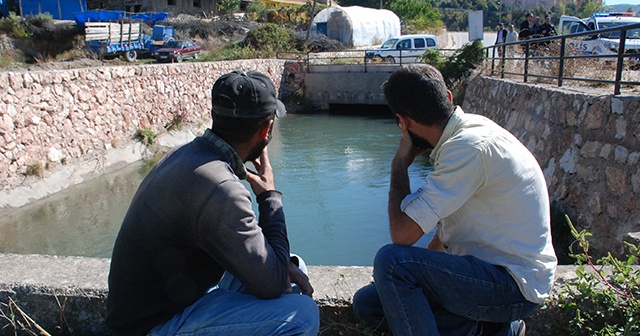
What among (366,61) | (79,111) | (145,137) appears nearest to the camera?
(79,111)

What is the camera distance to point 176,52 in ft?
68.4

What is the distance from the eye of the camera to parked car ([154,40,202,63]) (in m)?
20.8

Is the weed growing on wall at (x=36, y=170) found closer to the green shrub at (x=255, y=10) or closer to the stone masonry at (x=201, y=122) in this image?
the stone masonry at (x=201, y=122)

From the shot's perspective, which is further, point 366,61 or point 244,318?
point 366,61

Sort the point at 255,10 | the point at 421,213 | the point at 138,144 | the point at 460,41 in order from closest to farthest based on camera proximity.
Result: the point at 421,213, the point at 138,144, the point at 255,10, the point at 460,41

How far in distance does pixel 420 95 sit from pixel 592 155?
141 inches

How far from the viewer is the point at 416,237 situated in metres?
1.99

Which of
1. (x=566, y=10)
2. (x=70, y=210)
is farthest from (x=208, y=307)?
(x=566, y=10)

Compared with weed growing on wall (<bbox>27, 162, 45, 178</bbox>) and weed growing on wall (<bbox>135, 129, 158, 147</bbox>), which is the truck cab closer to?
weed growing on wall (<bbox>135, 129, 158, 147</bbox>)

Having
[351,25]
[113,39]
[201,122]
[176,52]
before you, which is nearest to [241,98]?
[201,122]

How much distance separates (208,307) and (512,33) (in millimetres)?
14472

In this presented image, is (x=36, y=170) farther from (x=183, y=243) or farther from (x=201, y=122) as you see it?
(x=183, y=243)

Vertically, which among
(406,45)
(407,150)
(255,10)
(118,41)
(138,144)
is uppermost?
(255,10)

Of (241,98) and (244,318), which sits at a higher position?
(241,98)
